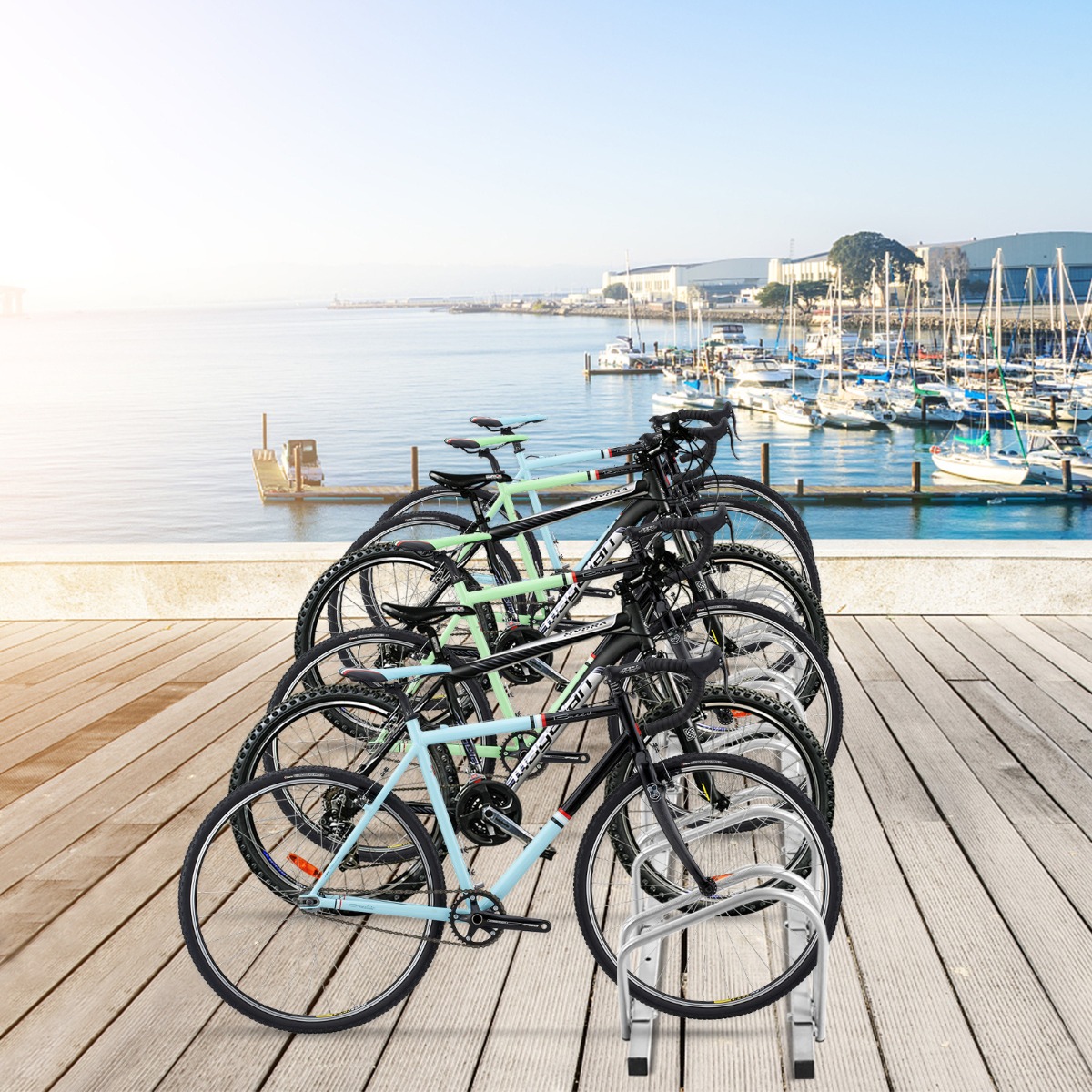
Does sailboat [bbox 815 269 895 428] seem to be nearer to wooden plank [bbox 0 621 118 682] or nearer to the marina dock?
the marina dock

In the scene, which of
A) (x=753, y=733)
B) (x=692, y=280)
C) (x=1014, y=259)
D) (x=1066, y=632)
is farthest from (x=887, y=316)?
(x=753, y=733)

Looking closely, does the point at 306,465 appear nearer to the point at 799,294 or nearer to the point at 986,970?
the point at 986,970

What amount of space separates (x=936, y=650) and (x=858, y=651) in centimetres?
29

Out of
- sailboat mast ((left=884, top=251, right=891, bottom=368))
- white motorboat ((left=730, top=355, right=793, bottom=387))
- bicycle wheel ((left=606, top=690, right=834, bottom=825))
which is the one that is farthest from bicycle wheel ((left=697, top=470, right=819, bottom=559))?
white motorboat ((left=730, top=355, right=793, bottom=387))

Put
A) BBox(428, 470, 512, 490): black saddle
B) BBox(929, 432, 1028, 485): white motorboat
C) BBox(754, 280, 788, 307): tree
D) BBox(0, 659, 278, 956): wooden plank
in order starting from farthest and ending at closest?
BBox(754, 280, 788, 307): tree < BBox(929, 432, 1028, 485): white motorboat < BBox(428, 470, 512, 490): black saddle < BBox(0, 659, 278, 956): wooden plank

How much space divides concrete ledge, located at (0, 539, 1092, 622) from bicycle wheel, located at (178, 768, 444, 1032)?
2.59 meters

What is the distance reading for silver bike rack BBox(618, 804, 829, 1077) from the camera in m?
1.95

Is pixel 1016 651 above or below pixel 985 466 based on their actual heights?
above

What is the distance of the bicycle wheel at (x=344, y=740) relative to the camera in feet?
7.38

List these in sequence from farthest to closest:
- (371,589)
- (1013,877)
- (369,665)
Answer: (371,589) < (369,665) < (1013,877)

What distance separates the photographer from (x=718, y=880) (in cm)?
201

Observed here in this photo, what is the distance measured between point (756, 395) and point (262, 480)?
3088 cm

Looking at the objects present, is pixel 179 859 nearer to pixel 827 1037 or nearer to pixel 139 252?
pixel 827 1037

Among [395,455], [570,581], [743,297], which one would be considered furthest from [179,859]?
[743,297]
